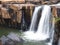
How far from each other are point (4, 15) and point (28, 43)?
20.6ft

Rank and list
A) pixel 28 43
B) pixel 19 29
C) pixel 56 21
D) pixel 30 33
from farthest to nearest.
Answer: pixel 19 29, pixel 30 33, pixel 28 43, pixel 56 21

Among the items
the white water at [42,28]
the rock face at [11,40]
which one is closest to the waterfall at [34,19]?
the white water at [42,28]

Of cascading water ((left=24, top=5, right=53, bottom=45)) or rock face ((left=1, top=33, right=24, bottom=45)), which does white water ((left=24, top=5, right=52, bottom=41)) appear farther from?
rock face ((left=1, top=33, right=24, bottom=45))

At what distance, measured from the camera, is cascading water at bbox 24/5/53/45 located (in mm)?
20395

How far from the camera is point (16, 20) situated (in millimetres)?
23938

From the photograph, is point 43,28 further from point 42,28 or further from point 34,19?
point 34,19

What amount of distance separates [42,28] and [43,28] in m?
0.11

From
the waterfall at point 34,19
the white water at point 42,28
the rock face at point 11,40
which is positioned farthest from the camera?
the waterfall at point 34,19

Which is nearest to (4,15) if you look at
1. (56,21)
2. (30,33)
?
(30,33)

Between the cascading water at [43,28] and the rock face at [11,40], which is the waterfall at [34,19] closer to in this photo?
the cascading water at [43,28]

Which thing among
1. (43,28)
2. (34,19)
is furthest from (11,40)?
(34,19)

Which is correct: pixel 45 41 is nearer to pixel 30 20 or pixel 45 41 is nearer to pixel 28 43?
pixel 28 43

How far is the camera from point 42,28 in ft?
72.5

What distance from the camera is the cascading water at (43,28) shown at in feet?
66.9
